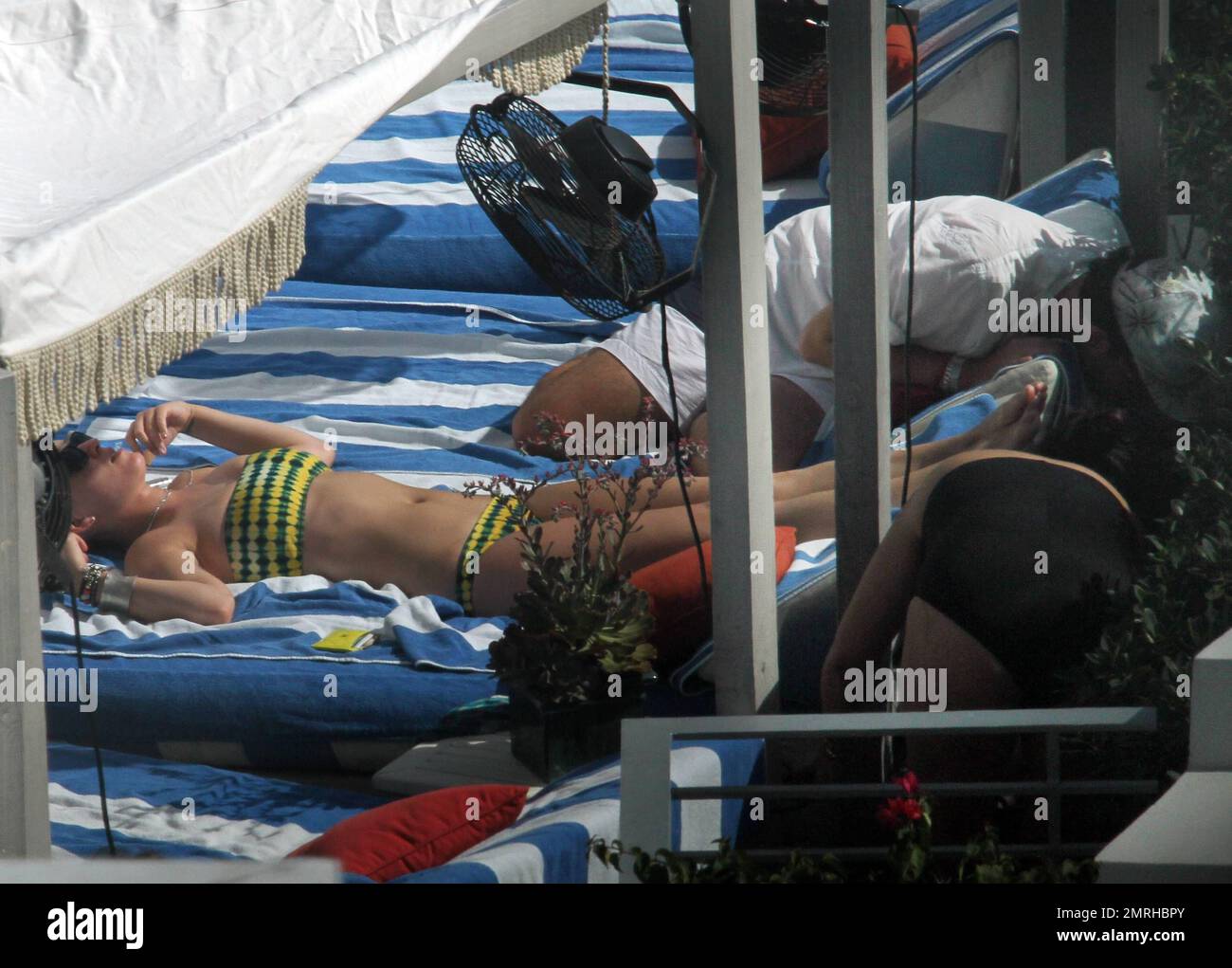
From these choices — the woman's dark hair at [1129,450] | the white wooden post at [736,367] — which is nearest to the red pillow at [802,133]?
the woman's dark hair at [1129,450]

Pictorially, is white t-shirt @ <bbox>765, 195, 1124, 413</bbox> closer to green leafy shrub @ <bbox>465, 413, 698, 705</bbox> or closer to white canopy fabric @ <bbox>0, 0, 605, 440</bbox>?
green leafy shrub @ <bbox>465, 413, 698, 705</bbox>

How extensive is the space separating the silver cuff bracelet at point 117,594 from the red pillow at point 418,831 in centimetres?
150

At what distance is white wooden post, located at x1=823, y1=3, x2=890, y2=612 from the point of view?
122 inches

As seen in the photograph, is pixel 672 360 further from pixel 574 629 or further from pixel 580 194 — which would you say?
pixel 574 629

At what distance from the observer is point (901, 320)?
4172 mm

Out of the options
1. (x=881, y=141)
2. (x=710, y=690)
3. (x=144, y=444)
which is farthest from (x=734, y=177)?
(x=144, y=444)

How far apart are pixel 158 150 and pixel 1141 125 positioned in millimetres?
3235

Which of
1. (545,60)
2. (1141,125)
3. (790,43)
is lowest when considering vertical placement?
(545,60)

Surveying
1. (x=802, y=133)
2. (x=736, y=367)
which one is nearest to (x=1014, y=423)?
(x=736, y=367)

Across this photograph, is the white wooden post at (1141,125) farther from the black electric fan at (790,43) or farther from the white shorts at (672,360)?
the white shorts at (672,360)

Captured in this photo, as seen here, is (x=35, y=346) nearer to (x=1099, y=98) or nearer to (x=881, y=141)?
(x=881, y=141)

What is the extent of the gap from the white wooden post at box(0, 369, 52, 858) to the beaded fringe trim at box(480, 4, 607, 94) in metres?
1.18

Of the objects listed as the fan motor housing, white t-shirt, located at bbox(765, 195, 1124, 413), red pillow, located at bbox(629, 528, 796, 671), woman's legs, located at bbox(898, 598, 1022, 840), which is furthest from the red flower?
white t-shirt, located at bbox(765, 195, 1124, 413)

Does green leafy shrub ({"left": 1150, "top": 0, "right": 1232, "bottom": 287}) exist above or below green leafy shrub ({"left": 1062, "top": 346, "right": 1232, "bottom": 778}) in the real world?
above
